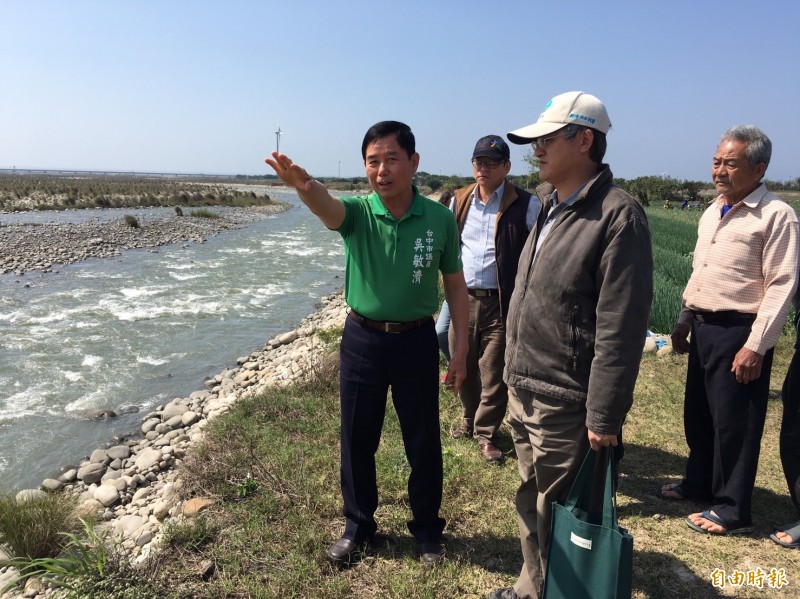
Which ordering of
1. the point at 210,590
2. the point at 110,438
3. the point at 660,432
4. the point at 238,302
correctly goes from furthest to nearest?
the point at 238,302, the point at 110,438, the point at 660,432, the point at 210,590

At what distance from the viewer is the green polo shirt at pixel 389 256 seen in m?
2.29

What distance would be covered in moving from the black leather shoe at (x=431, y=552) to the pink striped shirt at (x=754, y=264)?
1.74 m

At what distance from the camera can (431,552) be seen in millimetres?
2545

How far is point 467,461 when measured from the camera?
3.46m

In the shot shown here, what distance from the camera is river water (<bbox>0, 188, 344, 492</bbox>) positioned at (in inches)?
233

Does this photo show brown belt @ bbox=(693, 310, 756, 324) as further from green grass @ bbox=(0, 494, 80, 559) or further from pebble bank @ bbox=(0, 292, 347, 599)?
green grass @ bbox=(0, 494, 80, 559)

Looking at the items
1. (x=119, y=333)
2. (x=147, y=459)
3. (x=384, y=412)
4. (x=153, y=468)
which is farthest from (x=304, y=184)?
(x=119, y=333)

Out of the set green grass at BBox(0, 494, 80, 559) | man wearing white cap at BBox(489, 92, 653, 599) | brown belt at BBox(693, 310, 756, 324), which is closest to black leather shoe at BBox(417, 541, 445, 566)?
man wearing white cap at BBox(489, 92, 653, 599)

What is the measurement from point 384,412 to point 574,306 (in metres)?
1.05

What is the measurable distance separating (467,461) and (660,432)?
1583 mm

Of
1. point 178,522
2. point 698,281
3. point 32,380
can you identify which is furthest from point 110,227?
point 698,281

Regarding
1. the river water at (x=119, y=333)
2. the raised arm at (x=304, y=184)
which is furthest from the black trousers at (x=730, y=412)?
the river water at (x=119, y=333)

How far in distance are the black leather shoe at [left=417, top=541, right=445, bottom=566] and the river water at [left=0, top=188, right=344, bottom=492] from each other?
421 cm

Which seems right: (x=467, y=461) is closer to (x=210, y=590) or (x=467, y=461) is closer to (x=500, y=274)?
(x=500, y=274)
